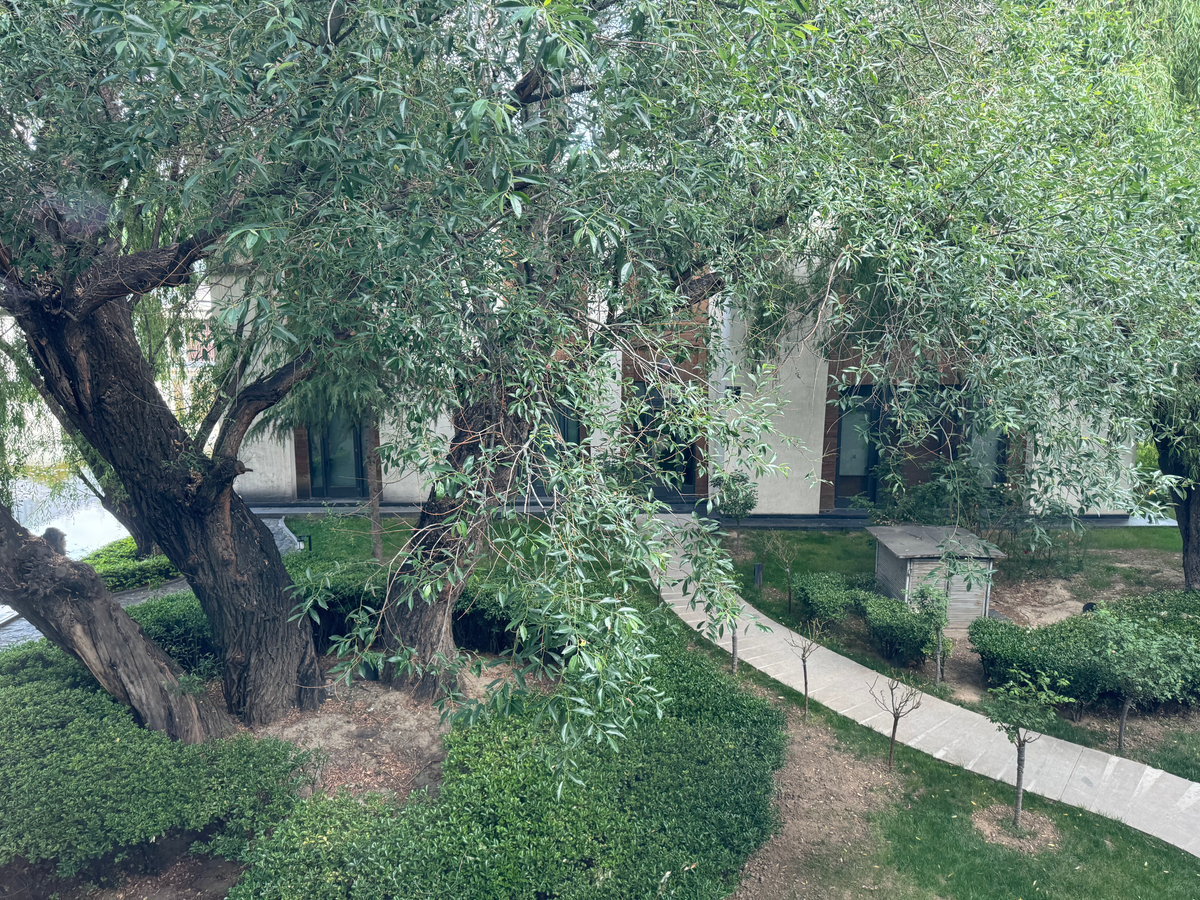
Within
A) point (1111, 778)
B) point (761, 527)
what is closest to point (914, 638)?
point (1111, 778)

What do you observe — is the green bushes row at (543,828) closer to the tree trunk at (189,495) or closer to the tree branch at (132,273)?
the tree trunk at (189,495)

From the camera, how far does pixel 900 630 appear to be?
32.4 feet

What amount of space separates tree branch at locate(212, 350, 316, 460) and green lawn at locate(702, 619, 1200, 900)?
20.6 ft

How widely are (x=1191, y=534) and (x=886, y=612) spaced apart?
5705mm

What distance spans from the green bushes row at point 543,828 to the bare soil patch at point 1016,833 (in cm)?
193

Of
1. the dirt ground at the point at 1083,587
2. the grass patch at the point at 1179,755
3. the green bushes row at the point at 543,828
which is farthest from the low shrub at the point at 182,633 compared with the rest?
the dirt ground at the point at 1083,587

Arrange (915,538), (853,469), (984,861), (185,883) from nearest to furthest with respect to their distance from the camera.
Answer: (185,883)
(984,861)
(915,538)
(853,469)

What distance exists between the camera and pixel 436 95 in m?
5.32

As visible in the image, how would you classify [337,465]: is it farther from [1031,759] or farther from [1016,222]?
[1016,222]

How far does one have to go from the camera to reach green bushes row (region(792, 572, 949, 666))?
973cm

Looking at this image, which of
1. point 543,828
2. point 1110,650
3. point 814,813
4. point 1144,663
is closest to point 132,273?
point 543,828

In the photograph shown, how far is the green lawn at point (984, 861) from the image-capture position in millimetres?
5953

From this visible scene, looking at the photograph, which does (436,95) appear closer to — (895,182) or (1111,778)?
(895,182)

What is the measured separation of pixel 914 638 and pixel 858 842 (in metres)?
3.84
